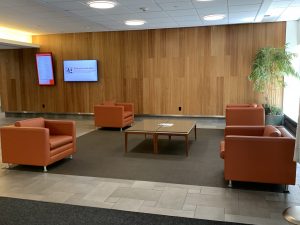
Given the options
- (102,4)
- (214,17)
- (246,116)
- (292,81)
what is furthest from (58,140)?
(292,81)

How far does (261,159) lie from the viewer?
376cm

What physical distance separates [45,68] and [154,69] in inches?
159

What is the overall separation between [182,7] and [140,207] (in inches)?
181

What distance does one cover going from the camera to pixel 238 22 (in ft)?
27.5

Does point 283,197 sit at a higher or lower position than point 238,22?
lower

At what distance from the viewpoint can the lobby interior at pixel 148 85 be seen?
368 centimetres

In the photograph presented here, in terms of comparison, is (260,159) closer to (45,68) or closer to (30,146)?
(30,146)

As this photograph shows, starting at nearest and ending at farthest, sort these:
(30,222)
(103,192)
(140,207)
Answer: (30,222), (140,207), (103,192)

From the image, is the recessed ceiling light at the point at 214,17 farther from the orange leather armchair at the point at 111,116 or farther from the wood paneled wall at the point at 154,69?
the orange leather armchair at the point at 111,116

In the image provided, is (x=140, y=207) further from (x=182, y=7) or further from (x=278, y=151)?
(x=182, y=7)

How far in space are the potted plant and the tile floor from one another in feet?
15.0

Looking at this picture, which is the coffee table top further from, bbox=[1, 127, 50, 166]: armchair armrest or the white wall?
the white wall

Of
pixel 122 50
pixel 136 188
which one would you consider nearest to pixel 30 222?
pixel 136 188

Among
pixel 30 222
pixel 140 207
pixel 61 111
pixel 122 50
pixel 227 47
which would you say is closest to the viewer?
pixel 30 222
